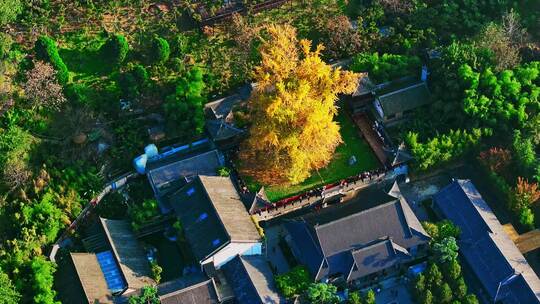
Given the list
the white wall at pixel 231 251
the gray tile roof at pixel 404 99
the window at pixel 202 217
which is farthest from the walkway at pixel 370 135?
the window at pixel 202 217

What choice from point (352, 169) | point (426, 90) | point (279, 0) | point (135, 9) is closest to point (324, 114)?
point (352, 169)

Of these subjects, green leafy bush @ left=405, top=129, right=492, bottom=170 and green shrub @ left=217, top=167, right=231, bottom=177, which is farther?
green leafy bush @ left=405, top=129, right=492, bottom=170

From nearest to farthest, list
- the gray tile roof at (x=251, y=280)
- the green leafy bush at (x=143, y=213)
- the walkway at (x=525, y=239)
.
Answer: the gray tile roof at (x=251, y=280) → the walkway at (x=525, y=239) → the green leafy bush at (x=143, y=213)

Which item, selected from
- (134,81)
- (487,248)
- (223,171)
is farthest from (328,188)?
(134,81)

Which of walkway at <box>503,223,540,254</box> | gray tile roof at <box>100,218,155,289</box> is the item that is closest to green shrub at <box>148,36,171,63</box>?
gray tile roof at <box>100,218,155,289</box>

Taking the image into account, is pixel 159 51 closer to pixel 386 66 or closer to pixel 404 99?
pixel 386 66

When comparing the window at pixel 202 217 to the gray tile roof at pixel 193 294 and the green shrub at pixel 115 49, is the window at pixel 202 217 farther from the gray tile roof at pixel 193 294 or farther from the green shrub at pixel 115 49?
the green shrub at pixel 115 49

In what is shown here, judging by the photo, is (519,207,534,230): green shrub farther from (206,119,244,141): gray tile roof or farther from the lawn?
(206,119,244,141): gray tile roof
